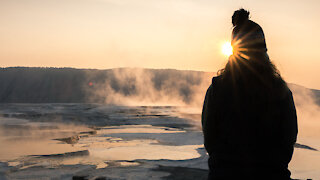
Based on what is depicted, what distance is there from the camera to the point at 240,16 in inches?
88.7

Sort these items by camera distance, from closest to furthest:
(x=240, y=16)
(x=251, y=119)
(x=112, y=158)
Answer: (x=251, y=119) → (x=240, y=16) → (x=112, y=158)

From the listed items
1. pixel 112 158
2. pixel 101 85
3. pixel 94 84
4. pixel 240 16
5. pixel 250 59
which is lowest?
pixel 112 158

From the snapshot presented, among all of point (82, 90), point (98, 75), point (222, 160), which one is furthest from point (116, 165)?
point (98, 75)

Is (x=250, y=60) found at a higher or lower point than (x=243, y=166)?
higher

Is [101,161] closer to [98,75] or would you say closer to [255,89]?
[255,89]

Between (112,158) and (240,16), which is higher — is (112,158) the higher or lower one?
the lower one

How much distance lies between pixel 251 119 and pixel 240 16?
625mm

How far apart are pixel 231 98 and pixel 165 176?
4.85 metres

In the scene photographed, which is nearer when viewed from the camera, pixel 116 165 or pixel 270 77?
pixel 270 77

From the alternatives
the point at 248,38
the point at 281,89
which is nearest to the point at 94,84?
the point at 248,38

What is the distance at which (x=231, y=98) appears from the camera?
2.09 metres

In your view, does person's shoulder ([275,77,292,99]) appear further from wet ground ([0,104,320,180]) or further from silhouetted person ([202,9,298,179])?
wet ground ([0,104,320,180])

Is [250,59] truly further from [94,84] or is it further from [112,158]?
[94,84]

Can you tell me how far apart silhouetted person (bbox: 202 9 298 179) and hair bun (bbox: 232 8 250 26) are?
12 centimetres
